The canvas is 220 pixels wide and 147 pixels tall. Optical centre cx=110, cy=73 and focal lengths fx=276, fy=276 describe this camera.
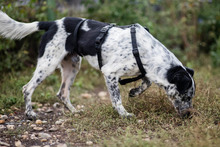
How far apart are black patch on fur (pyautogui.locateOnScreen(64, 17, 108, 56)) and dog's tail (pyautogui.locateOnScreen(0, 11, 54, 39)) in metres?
0.36

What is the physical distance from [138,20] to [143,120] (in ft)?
11.1

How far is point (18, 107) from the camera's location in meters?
4.61

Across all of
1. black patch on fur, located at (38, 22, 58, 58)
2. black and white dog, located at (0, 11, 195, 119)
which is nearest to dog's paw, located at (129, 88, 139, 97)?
black and white dog, located at (0, 11, 195, 119)

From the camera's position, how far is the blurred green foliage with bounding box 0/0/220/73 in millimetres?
5844

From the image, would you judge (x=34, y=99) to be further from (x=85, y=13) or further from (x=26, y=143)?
(x=85, y=13)

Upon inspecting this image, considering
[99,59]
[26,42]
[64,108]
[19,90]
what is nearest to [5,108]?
[19,90]

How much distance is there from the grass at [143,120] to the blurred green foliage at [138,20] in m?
0.92

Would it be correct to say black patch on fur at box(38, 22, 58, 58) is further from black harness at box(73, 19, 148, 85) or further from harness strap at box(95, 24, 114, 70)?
harness strap at box(95, 24, 114, 70)

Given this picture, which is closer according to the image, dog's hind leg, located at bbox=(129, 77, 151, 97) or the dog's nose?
the dog's nose

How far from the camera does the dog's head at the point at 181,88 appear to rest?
3496mm

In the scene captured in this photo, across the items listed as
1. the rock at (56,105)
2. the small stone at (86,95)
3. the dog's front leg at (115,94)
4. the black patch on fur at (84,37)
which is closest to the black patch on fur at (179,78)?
the dog's front leg at (115,94)

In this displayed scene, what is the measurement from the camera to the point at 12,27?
168 inches

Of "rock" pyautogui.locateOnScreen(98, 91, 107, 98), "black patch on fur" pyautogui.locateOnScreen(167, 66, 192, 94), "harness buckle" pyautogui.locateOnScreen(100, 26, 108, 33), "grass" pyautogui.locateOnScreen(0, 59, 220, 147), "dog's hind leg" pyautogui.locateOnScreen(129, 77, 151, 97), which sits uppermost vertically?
"harness buckle" pyautogui.locateOnScreen(100, 26, 108, 33)

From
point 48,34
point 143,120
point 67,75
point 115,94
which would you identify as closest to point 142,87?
point 115,94
